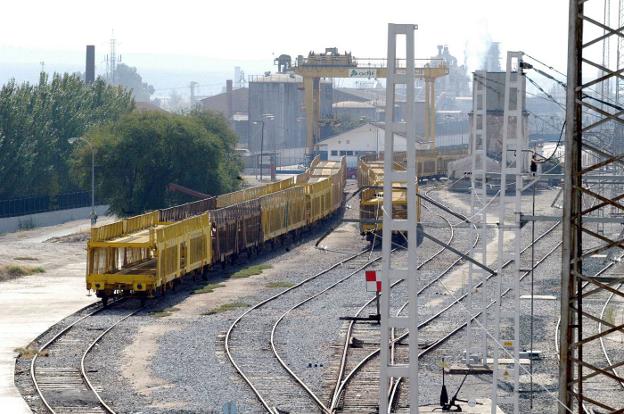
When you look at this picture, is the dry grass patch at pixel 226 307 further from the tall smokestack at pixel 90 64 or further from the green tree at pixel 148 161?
the tall smokestack at pixel 90 64

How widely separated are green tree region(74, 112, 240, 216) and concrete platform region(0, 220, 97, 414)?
7.97 metres

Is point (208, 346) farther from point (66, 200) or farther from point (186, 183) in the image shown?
point (66, 200)

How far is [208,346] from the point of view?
32.4 meters

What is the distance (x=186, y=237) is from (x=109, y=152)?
1260 inches

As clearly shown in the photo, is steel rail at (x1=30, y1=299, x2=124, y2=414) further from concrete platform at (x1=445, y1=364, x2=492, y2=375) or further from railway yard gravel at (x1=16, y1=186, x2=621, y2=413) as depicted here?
concrete platform at (x1=445, y1=364, x2=492, y2=375)

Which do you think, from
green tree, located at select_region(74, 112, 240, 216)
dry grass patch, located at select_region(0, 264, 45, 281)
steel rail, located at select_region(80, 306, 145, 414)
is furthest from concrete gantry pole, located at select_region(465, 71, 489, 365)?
green tree, located at select_region(74, 112, 240, 216)

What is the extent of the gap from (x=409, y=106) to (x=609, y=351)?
17.3 metres

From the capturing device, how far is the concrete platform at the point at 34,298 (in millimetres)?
29580

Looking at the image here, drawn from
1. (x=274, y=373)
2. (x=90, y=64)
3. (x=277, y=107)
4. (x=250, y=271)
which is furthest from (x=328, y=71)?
(x=274, y=373)

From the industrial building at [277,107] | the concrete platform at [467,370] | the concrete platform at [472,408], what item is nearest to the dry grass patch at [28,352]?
the concrete platform at [467,370]

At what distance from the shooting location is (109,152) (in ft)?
244

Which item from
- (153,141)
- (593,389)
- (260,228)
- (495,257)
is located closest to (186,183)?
(153,141)

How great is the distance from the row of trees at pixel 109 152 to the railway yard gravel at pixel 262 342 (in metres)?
23.1

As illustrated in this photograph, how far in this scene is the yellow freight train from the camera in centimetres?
4009
